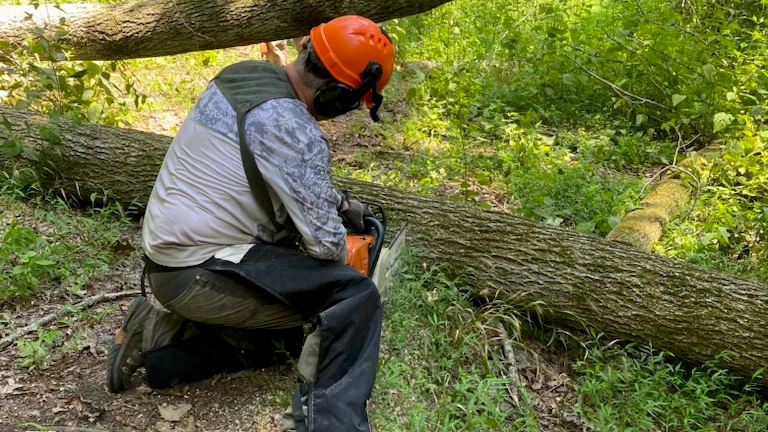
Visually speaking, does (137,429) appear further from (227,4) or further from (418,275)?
(227,4)

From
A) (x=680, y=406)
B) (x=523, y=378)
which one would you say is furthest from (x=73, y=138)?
(x=680, y=406)

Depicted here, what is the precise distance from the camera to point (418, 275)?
3801 millimetres

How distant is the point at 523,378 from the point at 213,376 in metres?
1.60

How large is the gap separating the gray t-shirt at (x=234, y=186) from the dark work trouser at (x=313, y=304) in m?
0.09

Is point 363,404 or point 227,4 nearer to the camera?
point 363,404

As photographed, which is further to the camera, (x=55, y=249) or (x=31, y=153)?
(x=31, y=153)

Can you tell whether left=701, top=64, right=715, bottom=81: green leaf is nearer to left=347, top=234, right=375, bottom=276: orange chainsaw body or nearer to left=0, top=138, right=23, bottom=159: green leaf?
left=347, top=234, right=375, bottom=276: orange chainsaw body

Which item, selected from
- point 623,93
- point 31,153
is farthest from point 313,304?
point 623,93

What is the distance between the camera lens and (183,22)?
507 cm

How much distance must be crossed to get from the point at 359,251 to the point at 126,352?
1126mm

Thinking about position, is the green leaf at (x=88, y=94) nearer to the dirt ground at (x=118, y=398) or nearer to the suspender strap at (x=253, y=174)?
the dirt ground at (x=118, y=398)

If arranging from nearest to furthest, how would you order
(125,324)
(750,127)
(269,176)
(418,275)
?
(269,176), (125,324), (418,275), (750,127)

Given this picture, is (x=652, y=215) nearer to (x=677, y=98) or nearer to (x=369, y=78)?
(x=677, y=98)

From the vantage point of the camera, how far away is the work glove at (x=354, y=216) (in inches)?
119
